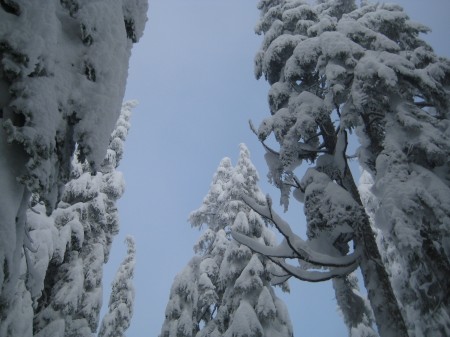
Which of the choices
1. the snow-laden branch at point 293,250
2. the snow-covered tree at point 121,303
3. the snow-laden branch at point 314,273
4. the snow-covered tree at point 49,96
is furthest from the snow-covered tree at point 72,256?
the snow-covered tree at point 121,303

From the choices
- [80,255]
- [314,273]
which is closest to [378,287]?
[314,273]

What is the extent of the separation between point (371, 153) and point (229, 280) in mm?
9822

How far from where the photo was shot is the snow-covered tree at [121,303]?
2538 cm

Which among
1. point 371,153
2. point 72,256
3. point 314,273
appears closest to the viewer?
point 314,273

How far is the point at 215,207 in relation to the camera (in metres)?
20.9

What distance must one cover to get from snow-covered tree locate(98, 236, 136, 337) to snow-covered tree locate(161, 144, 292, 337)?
1090 centimetres

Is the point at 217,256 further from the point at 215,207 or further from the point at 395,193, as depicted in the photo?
the point at 395,193

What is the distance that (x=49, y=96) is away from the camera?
9.98 ft

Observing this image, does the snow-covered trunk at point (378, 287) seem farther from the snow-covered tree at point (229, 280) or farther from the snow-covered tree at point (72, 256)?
the snow-covered tree at point (72, 256)

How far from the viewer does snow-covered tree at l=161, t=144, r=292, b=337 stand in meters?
14.1

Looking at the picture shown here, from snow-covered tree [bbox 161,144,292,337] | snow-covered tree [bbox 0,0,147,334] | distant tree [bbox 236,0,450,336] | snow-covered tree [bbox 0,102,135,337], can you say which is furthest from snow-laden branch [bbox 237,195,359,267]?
snow-covered tree [bbox 0,102,135,337]

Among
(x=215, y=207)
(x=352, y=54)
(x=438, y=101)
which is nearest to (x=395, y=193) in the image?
(x=438, y=101)

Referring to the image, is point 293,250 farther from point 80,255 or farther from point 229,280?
point 80,255

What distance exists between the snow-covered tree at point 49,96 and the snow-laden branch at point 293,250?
12.0 feet
